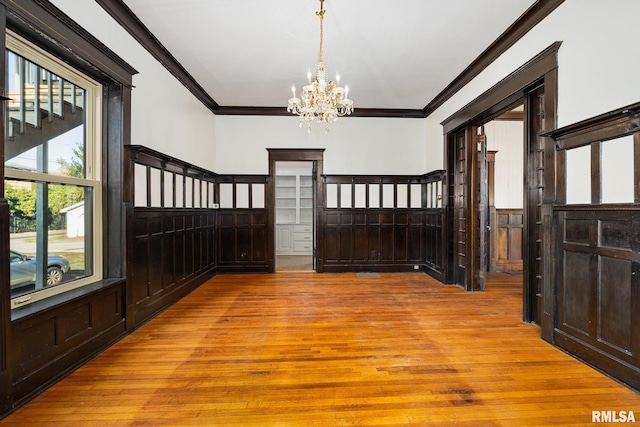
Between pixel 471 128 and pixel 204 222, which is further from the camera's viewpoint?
pixel 204 222

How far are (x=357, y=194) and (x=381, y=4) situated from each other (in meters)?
3.65

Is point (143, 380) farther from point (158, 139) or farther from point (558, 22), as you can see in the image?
point (558, 22)

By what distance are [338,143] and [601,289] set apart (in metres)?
4.66

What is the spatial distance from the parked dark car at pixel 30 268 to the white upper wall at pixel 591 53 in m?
4.53

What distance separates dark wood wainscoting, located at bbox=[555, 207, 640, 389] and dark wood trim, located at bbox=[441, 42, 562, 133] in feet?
4.94

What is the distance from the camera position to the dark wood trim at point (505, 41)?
9.55 ft

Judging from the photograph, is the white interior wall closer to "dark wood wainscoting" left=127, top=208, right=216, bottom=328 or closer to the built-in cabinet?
the built-in cabinet

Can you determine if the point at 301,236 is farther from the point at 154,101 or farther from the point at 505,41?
the point at 505,41

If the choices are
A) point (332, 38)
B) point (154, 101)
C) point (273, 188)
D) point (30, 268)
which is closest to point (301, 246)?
point (273, 188)

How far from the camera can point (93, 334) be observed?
103 inches

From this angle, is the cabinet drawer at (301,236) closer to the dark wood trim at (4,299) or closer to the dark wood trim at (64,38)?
the dark wood trim at (64,38)

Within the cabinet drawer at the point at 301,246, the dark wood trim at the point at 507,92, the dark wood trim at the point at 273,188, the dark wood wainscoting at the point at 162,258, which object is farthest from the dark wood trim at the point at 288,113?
the cabinet drawer at the point at 301,246

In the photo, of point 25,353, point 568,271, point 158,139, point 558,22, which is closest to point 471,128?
point 558,22

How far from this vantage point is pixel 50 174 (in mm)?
2402
